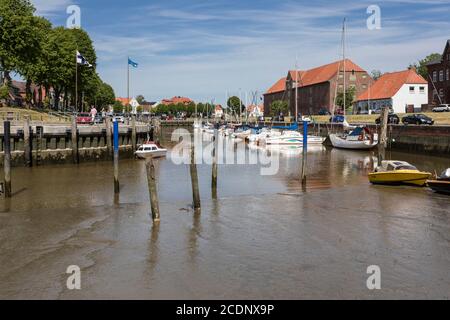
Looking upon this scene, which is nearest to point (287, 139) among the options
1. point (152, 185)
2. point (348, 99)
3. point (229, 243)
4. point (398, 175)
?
point (398, 175)

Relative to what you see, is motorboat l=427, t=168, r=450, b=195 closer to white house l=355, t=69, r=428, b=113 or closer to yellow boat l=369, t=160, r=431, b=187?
yellow boat l=369, t=160, r=431, b=187

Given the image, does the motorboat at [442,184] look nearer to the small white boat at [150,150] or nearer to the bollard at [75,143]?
the bollard at [75,143]

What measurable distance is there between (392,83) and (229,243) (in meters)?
93.5

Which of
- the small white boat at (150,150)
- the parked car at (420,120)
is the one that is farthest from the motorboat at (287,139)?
the small white boat at (150,150)

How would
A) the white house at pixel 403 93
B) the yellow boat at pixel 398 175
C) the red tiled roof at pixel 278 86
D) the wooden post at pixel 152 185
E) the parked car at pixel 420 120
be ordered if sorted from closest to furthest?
the wooden post at pixel 152 185
the yellow boat at pixel 398 175
the parked car at pixel 420 120
the white house at pixel 403 93
the red tiled roof at pixel 278 86

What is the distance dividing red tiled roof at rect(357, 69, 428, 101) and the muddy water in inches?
3034

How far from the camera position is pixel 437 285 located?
11758 mm

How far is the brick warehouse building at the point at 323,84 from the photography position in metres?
126

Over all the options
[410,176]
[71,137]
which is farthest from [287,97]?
[410,176]

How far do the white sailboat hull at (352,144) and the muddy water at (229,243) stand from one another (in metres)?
31.2

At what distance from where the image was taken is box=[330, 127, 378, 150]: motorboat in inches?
2249

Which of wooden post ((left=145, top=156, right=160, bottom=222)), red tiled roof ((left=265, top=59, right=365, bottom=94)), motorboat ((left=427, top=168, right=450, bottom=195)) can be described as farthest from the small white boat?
red tiled roof ((left=265, top=59, right=365, bottom=94))

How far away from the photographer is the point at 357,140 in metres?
58.4

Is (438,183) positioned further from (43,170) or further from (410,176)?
(43,170)
